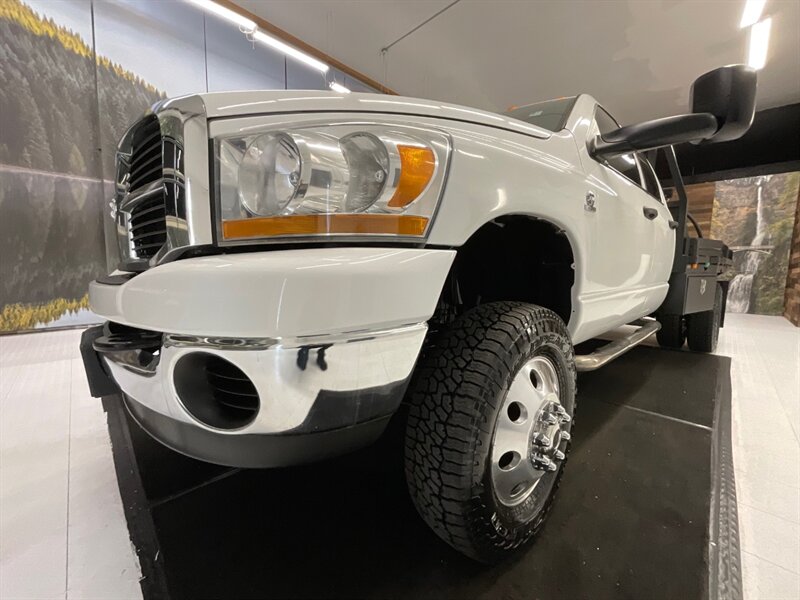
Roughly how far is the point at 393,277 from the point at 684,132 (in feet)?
3.76

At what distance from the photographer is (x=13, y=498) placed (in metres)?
1.21

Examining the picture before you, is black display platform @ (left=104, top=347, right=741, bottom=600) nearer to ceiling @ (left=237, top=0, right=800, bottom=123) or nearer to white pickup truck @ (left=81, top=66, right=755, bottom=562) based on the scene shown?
white pickup truck @ (left=81, top=66, right=755, bottom=562)

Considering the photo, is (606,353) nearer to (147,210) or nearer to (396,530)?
(396,530)

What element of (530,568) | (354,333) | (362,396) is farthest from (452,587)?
(354,333)

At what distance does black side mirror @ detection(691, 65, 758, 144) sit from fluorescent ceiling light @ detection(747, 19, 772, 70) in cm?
517

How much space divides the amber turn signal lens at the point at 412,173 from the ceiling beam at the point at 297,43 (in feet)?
15.6

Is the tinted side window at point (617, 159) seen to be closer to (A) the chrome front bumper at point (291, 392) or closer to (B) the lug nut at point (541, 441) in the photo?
(B) the lug nut at point (541, 441)

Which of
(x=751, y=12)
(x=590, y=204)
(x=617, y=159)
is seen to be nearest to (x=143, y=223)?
(x=590, y=204)

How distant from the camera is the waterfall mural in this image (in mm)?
6477

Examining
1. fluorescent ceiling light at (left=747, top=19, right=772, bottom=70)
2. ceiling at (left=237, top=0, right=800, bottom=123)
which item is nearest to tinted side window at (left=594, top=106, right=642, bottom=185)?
ceiling at (left=237, top=0, right=800, bottom=123)

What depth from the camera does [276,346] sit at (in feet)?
1.90

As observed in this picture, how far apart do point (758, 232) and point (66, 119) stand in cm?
1068

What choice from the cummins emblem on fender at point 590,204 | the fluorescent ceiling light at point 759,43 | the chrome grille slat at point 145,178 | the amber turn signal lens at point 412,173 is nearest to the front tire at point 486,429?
the amber turn signal lens at point 412,173

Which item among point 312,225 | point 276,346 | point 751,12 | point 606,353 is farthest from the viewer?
point 751,12
